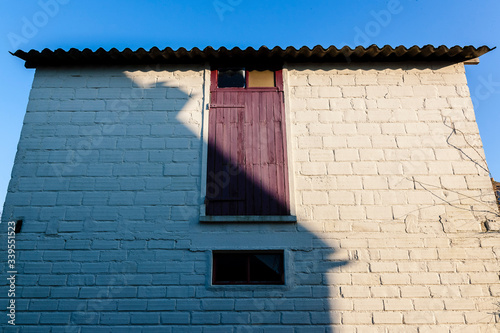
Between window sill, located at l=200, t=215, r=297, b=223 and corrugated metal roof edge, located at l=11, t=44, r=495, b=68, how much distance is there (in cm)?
281

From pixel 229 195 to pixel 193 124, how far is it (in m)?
1.37

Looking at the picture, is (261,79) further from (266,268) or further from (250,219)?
(266,268)

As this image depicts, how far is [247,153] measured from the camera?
5801 millimetres

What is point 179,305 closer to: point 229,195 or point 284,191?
point 229,195

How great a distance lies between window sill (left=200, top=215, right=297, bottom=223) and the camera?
5.33 metres

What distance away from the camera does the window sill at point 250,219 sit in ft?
17.5

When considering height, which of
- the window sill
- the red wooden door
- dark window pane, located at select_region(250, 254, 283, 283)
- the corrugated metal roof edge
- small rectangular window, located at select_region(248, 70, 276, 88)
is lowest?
dark window pane, located at select_region(250, 254, 283, 283)

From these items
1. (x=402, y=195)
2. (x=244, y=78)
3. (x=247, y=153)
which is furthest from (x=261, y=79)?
(x=402, y=195)

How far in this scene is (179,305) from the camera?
4.96 metres

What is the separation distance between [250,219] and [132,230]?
174 cm

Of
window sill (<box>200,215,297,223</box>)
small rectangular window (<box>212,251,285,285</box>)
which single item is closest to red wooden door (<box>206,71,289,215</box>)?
window sill (<box>200,215,297,223</box>)

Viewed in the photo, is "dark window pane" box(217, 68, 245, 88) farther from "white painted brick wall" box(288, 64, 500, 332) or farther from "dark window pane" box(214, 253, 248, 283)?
"dark window pane" box(214, 253, 248, 283)

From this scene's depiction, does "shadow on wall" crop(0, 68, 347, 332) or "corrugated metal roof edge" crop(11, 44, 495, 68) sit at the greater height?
"corrugated metal roof edge" crop(11, 44, 495, 68)

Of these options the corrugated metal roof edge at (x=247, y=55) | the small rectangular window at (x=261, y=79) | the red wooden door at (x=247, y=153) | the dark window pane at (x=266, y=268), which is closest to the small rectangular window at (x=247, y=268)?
the dark window pane at (x=266, y=268)
